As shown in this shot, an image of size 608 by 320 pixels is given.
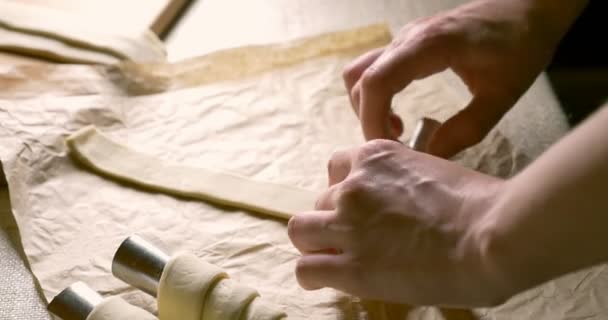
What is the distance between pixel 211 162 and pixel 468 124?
289mm

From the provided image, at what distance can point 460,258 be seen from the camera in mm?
460

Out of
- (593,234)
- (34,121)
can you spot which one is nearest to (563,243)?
(593,234)

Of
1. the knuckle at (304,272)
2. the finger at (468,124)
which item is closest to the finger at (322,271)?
the knuckle at (304,272)

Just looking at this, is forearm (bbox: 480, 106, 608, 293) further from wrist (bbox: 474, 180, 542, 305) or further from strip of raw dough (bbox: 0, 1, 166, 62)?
strip of raw dough (bbox: 0, 1, 166, 62)

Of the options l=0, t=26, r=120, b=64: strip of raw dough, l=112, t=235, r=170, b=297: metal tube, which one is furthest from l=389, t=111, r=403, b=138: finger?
l=0, t=26, r=120, b=64: strip of raw dough

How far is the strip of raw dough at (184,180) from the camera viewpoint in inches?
29.3

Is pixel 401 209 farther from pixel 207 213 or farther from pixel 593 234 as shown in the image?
pixel 207 213

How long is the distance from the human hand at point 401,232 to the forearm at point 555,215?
2 centimetres

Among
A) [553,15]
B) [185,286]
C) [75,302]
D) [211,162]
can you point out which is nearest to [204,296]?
[185,286]

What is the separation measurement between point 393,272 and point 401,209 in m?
0.05

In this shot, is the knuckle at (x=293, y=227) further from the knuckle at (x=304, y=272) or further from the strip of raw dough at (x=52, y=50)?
the strip of raw dough at (x=52, y=50)

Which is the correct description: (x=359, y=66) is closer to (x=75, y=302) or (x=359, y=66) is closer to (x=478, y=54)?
(x=478, y=54)

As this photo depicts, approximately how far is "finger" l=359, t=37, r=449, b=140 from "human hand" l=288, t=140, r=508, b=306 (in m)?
0.10

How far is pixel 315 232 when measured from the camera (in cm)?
57
